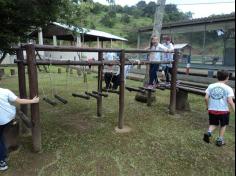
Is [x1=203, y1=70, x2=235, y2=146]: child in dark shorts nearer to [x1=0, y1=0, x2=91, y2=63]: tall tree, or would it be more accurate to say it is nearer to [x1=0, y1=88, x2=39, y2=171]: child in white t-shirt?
[x1=0, y1=88, x2=39, y2=171]: child in white t-shirt

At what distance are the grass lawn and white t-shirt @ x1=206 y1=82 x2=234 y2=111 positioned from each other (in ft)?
2.25

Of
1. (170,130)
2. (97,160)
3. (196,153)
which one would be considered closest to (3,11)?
(97,160)

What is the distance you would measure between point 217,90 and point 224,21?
12.7m

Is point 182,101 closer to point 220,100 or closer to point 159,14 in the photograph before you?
point 220,100

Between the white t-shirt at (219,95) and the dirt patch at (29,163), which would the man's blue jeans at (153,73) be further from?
the dirt patch at (29,163)

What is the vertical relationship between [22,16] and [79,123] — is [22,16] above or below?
above

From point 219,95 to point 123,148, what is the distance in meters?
1.73

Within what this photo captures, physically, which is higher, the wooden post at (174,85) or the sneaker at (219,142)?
the wooden post at (174,85)

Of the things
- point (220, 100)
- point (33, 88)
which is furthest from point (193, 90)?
point (33, 88)

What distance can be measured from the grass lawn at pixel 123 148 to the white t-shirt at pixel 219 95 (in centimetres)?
69

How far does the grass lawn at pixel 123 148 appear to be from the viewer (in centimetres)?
365

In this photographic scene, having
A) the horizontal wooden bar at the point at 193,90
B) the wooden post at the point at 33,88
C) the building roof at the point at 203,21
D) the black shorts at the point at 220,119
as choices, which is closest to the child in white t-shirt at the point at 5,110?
the wooden post at the point at 33,88

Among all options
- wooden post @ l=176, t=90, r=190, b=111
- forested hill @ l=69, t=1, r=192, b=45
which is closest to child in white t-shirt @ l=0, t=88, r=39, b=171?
wooden post @ l=176, t=90, r=190, b=111

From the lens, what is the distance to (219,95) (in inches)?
167
